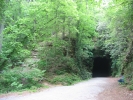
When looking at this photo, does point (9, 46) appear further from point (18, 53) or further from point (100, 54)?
point (100, 54)

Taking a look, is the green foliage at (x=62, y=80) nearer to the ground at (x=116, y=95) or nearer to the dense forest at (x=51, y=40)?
the dense forest at (x=51, y=40)

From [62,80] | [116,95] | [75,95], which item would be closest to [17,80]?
[62,80]

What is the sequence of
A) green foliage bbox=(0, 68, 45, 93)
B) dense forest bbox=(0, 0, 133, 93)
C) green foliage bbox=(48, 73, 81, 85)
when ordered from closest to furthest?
green foliage bbox=(0, 68, 45, 93)
dense forest bbox=(0, 0, 133, 93)
green foliage bbox=(48, 73, 81, 85)

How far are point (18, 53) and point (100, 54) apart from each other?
594 inches

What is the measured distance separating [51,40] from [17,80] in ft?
17.2

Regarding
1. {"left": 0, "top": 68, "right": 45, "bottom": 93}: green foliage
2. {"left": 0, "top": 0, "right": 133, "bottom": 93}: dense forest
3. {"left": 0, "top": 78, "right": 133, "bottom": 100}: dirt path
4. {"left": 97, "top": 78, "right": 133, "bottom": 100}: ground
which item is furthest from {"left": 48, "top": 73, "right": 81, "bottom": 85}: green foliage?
{"left": 97, "top": 78, "right": 133, "bottom": 100}: ground

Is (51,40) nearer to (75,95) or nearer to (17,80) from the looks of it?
(17,80)

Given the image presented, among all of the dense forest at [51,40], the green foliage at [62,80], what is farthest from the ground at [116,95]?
the green foliage at [62,80]

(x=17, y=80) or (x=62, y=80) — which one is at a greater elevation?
(x=17, y=80)

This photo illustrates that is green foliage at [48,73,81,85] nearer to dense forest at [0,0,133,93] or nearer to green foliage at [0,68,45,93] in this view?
dense forest at [0,0,133,93]

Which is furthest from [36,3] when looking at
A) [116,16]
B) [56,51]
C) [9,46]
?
[116,16]

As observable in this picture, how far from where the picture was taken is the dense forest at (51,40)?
36.2 feet

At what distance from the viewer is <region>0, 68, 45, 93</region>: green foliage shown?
10.4m

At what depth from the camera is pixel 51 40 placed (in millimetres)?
15195
